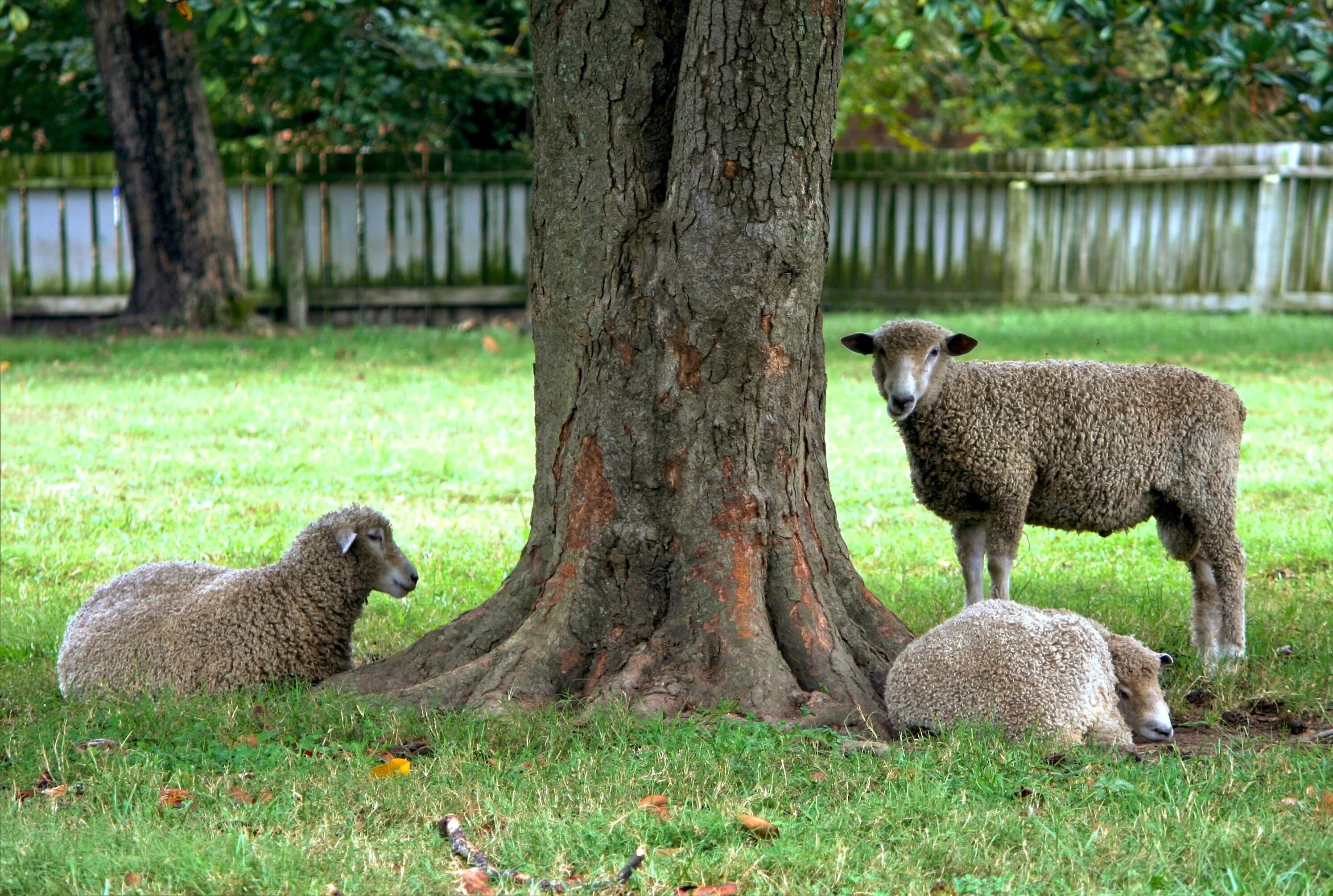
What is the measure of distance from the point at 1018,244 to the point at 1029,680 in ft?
45.5

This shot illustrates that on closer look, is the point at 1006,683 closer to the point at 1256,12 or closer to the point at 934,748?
the point at 934,748

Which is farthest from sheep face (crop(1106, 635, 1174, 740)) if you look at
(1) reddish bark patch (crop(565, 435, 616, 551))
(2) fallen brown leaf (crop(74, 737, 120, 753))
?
(2) fallen brown leaf (crop(74, 737, 120, 753))

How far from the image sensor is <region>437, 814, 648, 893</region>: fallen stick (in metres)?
3.41

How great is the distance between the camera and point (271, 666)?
5250mm

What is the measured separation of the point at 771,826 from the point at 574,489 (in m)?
1.58

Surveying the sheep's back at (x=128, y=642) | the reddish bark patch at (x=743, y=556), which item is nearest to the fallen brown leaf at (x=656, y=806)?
the reddish bark patch at (x=743, y=556)

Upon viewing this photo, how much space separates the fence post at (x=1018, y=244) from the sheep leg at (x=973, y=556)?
484 inches

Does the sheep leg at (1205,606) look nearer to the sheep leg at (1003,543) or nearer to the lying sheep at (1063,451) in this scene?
the lying sheep at (1063,451)

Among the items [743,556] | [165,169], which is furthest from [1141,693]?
[165,169]

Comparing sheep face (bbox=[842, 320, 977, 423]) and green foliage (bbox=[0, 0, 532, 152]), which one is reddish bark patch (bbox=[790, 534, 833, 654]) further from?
green foliage (bbox=[0, 0, 532, 152])

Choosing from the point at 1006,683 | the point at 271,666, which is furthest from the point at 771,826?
the point at 271,666

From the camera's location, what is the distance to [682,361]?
15.6 feet

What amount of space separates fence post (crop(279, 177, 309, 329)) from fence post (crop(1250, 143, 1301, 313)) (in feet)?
34.4

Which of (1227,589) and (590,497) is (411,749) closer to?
Answer: (590,497)
